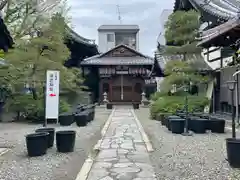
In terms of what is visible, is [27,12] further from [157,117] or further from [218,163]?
[218,163]

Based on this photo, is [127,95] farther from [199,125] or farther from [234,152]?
[234,152]

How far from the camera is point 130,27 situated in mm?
49500

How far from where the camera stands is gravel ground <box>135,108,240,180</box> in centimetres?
593

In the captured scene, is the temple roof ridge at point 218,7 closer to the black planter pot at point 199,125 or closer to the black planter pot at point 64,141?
the black planter pot at point 199,125

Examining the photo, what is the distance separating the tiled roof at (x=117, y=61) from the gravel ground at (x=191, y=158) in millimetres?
22038

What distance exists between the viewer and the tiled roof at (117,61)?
3247 cm

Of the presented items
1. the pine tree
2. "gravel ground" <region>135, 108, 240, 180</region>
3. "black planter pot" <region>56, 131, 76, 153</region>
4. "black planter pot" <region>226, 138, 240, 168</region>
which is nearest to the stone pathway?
"gravel ground" <region>135, 108, 240, 180</region>

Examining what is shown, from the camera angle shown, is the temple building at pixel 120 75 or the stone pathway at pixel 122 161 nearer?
the stone pathway at pixel 122 161

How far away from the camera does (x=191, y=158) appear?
7316mm

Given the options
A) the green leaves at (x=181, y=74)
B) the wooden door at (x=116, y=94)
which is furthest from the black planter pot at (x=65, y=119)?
the wooden door at (x=116, y=94)

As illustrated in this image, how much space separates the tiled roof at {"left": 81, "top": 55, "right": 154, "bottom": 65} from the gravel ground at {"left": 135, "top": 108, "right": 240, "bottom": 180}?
22.0 m

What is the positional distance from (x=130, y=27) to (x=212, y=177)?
45.1m

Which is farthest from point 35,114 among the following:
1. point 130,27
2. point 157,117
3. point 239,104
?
point 130,27

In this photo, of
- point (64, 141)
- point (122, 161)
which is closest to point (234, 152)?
point (122, 161)
